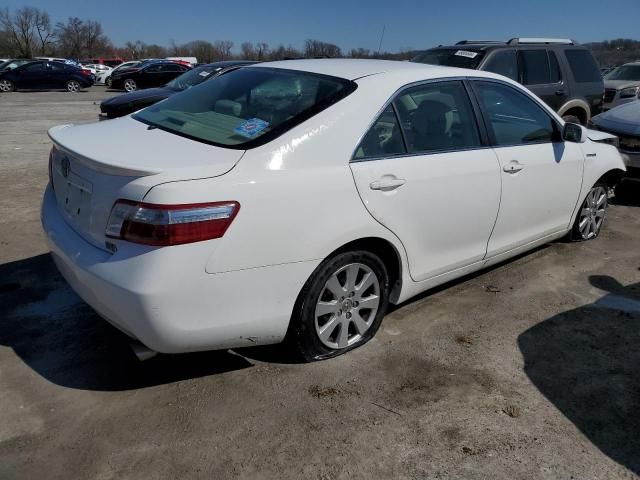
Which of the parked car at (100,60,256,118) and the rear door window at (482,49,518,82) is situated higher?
the rear door window at (482,49,518,82)

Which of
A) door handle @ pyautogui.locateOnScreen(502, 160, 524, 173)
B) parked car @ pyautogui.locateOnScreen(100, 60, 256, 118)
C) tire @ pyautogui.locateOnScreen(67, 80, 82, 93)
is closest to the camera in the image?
door handle @ pyautogui.locateOnScreen(502, 160, 524, 173)

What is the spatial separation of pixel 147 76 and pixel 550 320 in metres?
24.2

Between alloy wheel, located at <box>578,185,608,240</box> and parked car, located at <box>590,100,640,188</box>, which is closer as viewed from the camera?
alloy wheel, located at <box>578,185,608,240</box>

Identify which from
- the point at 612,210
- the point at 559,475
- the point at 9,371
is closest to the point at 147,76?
the point at 612,210

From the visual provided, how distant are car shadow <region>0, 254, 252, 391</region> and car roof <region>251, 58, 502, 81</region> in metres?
1.79

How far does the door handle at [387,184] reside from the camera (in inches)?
118

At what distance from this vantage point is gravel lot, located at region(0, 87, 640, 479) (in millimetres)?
2467

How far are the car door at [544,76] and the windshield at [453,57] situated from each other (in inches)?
31.0

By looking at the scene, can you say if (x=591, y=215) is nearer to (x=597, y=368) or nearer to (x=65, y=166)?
(x=597, y=368)

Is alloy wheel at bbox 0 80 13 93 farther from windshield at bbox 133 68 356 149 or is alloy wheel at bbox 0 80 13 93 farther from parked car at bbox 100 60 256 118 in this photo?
windshield at bbox 133 68 356 149

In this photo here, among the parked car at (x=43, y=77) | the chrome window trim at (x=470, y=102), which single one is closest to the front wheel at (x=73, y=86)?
the parked car at (x=43, y=77)

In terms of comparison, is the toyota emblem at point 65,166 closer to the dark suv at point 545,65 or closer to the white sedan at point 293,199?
the white sedan at point 293,199

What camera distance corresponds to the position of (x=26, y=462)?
2428 mm

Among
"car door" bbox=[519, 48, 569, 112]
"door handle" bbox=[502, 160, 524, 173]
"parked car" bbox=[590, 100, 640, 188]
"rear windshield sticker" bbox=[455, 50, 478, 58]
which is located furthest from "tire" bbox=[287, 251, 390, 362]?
"car door" bbox=[519, 48, 569, 112]
